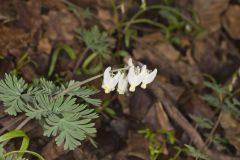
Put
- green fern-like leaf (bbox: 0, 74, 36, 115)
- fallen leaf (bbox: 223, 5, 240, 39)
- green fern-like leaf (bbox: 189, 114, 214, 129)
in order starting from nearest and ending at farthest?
green fern-like leaf (bbox: 0, 74, 36, 115) → green fern-like leaf (bbox: 189, 114, 214, 129) → fallen leaf (bbox: 223, 5, 240, 39)

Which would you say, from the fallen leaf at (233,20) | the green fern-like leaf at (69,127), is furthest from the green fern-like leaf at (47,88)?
the fallen leaf at (233,20)

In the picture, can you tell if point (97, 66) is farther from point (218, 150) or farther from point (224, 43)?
point (224, 43)

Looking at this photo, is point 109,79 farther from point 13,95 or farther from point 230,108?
point 230,108

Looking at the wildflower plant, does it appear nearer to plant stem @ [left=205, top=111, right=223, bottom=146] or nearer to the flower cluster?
the flower cluster

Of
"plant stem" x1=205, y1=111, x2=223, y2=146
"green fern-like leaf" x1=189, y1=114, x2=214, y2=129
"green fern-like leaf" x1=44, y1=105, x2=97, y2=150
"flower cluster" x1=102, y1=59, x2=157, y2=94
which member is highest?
"flower cluster" x1=102, y1=59, x2=157, y2=94

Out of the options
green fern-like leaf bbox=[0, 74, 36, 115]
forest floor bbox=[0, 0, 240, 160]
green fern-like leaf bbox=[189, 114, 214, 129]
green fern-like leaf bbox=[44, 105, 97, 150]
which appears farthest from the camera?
green fern-like leaf bbox=[189, 114, 214, 129]

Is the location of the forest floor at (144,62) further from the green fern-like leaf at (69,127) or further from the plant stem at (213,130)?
the green fern-like leaf at (69,127)

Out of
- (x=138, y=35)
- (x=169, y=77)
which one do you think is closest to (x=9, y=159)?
(x=169, y=77)

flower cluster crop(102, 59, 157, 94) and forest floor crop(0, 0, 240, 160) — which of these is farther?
forest floor crop(0, 0, 240, 160)

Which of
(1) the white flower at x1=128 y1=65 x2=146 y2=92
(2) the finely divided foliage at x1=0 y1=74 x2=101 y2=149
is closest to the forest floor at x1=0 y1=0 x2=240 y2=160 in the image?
(2) the finely divided foliage at x1=0 y1=74 x2=101 y2=149
